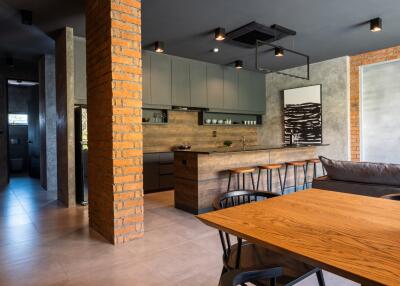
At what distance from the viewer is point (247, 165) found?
4.73 metres

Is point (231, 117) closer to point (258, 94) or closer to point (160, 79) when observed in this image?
point (258, 94)

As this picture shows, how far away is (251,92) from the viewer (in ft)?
25.0

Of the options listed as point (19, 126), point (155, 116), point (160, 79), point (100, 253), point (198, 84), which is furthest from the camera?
point (19, 126)

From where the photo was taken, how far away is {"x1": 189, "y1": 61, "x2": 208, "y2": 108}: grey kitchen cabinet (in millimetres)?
6430

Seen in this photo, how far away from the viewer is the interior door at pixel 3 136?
6.73 m

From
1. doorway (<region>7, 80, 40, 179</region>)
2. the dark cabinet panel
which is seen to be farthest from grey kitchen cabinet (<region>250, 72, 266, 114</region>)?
doorway (<region>7, 80, 40, 179</region>)

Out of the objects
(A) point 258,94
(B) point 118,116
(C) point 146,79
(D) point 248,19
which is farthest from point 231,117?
(B) point 118,116

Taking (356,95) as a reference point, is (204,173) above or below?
below

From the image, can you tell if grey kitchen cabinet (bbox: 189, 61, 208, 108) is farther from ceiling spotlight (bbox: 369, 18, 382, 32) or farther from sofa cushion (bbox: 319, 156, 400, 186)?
sofa cushion (bbox: 319, 156, 400, 186)

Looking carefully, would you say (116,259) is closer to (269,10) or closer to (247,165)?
(247,165)

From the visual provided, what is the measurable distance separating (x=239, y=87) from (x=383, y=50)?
3.17 m

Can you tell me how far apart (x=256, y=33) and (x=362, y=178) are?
2.79 m

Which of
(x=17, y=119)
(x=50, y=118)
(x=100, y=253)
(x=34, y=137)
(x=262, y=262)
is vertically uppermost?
(x=17, y=119)

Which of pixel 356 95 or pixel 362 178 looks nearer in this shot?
pixel 362 178
